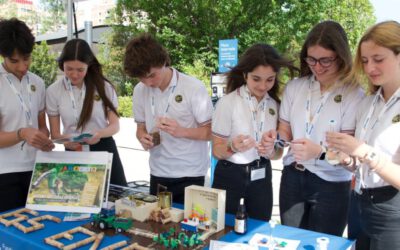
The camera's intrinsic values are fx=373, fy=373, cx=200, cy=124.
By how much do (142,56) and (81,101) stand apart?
681mm

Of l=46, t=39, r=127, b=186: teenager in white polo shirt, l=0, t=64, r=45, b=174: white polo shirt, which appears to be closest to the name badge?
l=46, t=39, r=127, b=186: teenager in white polo shirt

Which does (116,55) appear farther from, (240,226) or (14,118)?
(240,226)

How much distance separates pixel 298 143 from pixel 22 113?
1.65m

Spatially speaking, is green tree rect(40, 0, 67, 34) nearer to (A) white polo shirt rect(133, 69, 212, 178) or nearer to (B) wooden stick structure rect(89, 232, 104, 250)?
(A) white polo shirt rect(133, 69, 212, 178)

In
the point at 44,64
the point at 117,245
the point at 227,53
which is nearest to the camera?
the point at 117,245

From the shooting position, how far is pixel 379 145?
1.55m

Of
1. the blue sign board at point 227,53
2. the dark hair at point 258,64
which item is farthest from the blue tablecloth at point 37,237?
the blue sign board at point 227,53

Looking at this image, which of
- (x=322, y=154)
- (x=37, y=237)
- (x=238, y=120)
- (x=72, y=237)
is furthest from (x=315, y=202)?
(x=37, y=237)

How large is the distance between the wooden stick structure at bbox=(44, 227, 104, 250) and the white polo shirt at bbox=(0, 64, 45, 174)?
0.73m

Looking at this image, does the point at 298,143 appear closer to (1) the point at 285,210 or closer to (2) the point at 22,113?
(1) the point at 285,210

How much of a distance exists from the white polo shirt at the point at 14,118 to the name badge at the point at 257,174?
4.48ft

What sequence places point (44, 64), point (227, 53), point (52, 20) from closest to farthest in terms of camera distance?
point (227, 53), point (44, 64), point (52, 20)

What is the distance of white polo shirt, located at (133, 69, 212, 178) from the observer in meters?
2.26

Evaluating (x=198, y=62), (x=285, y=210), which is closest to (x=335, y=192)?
(x=285, y=210)
